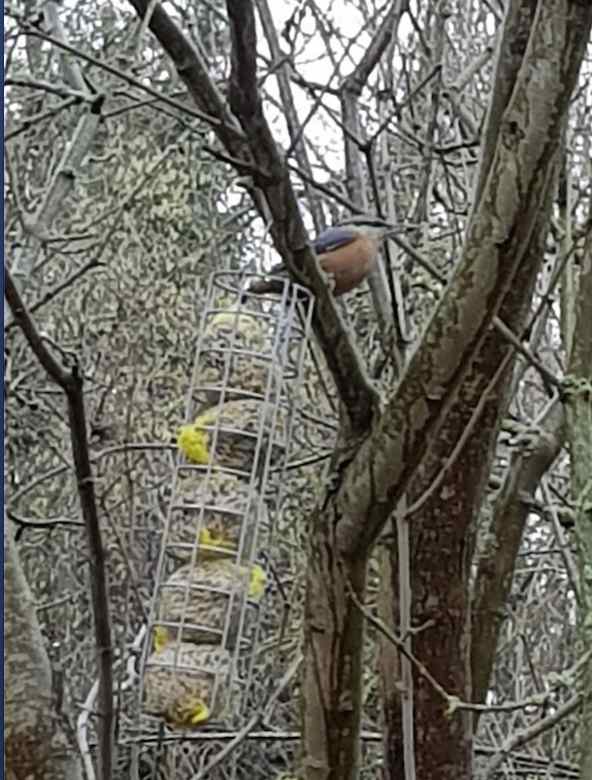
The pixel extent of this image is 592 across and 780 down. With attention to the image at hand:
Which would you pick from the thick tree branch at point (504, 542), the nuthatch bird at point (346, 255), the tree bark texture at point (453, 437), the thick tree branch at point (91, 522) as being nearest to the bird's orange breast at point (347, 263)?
the nuthatch bird at point (346, 255)

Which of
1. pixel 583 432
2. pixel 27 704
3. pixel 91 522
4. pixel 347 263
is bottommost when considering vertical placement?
pixel 27 704

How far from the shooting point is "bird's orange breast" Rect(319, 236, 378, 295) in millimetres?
1252

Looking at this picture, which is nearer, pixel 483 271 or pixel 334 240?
pixel 483 271

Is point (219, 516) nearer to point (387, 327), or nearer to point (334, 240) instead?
point (334, 240)

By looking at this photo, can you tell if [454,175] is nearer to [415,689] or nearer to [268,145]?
Result: [415,689]

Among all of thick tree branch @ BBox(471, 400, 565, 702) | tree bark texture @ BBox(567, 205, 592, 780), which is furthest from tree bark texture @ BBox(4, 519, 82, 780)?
thick tree branch @ BBox(471, 400, 565, 702)

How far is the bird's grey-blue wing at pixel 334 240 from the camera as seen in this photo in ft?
4.17

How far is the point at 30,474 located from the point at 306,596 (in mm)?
1659

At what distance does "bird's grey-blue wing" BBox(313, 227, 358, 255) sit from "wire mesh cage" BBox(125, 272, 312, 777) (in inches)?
2.7

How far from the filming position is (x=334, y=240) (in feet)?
4.19

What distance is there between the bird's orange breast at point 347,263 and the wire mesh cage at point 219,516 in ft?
0.20

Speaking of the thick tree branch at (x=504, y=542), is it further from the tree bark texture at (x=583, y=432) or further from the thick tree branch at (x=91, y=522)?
the thick tree branch at (x=91, y=522)

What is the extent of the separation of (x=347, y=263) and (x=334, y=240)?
1.2 inches

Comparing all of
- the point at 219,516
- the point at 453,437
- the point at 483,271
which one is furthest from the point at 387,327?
the point at 483,271
